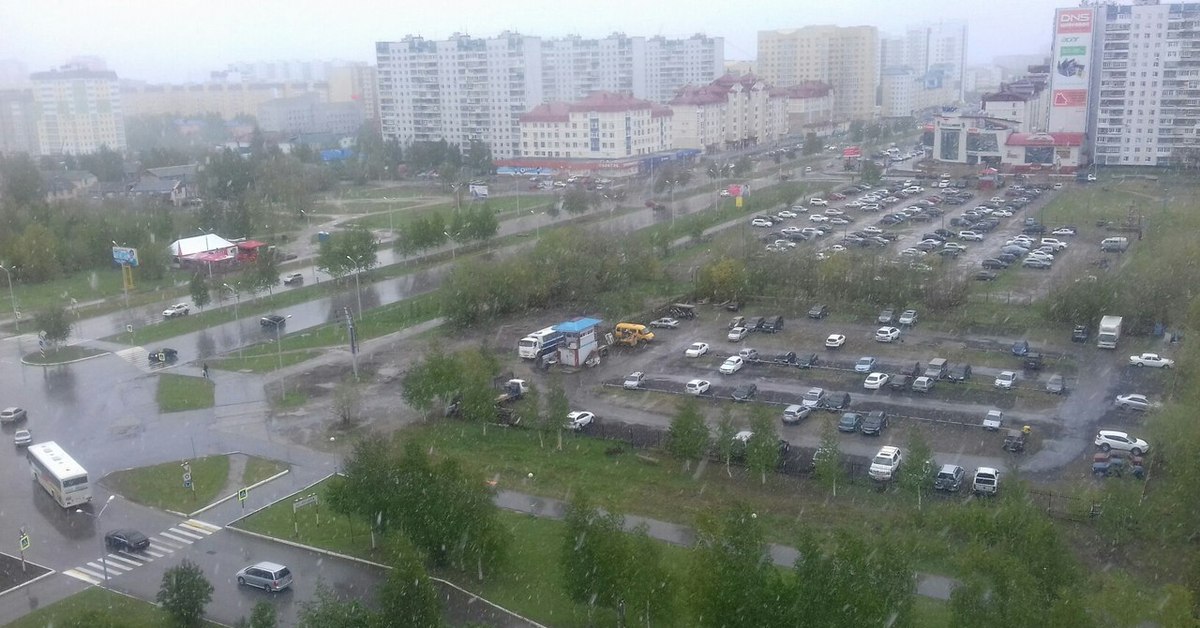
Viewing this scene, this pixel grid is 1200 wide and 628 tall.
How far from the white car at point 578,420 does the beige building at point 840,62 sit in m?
37.9

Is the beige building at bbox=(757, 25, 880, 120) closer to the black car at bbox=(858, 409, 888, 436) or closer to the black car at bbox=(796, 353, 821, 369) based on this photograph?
the black car at bbox=(796, 353, 821, 369)

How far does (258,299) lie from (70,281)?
422cm

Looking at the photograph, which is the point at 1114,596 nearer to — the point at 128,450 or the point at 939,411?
the point at 939,411

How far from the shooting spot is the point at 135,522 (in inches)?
282

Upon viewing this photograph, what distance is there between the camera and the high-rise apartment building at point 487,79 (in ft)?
106

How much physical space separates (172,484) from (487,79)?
87.0 ft

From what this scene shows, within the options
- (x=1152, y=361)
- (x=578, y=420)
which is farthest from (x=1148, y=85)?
(x=578, y=420)

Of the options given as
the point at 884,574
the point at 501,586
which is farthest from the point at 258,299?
the point at 884,574

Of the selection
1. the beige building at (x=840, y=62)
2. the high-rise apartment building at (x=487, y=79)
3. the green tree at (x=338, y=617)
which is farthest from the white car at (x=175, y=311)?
the beige building at (x=840, y=62)

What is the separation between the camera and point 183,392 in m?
10.2

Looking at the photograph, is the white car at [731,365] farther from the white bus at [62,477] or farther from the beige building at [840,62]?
the beige building at [840,62]

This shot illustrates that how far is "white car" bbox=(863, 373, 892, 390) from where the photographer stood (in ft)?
31.4

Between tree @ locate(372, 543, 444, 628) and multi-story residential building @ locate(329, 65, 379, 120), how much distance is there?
Result: 1831 inches

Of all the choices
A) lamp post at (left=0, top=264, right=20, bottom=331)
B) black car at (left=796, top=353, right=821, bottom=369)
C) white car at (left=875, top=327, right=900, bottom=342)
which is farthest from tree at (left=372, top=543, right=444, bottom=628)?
lamp post at (left=0, top=264, right=20, bottom=331)
